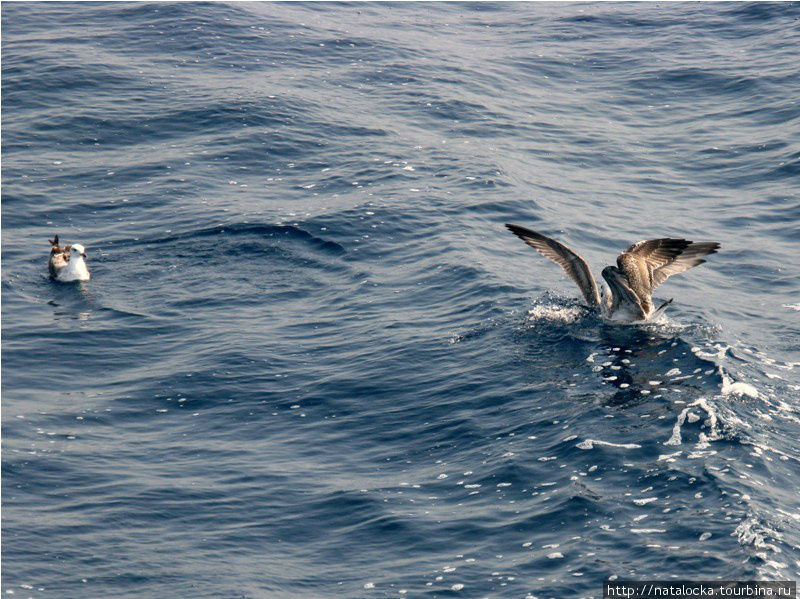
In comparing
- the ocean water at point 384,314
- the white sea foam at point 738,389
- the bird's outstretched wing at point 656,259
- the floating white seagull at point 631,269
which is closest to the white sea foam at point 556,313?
the ocean water at point 384,314

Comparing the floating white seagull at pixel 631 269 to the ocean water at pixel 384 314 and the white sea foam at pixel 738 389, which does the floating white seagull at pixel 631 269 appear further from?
the white sea foam at pixel 738 389

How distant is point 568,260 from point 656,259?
198 cm

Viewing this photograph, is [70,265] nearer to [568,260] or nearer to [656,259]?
[568,260]

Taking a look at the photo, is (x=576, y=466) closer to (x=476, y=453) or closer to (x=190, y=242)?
(x=476, y=453)

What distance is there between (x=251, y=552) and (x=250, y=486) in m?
1.98

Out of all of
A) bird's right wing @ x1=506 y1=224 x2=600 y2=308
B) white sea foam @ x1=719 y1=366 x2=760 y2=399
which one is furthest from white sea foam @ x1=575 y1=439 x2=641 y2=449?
bird's right wing @ x1=506 y1=224 x2=600 y2=308

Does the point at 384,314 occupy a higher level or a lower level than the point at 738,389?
lower

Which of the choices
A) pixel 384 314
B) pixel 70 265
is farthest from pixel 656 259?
pixel 70 265

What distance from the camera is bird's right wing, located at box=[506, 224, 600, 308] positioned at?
24.3 meters

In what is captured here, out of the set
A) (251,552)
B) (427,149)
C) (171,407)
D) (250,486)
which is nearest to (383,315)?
(171,407)

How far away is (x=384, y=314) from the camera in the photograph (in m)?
26.0

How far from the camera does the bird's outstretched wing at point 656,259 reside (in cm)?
2383

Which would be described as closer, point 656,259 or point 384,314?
point 656,259

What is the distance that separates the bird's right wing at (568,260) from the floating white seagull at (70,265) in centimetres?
1109
